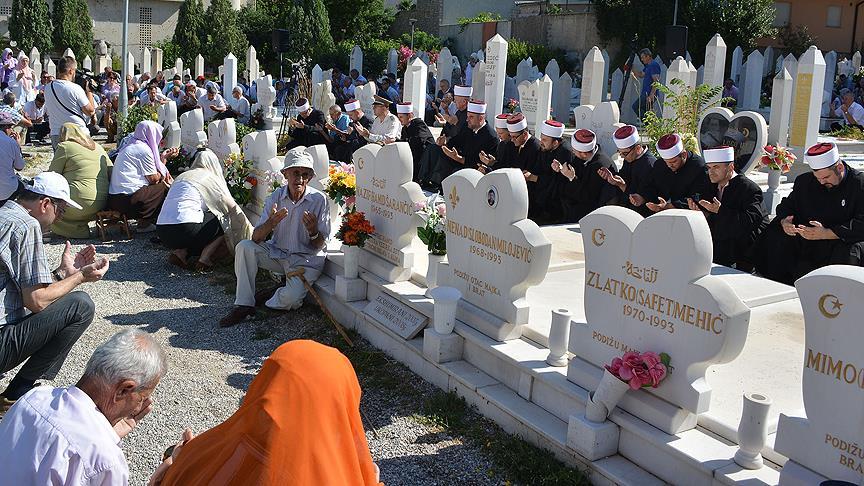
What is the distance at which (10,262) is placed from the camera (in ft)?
15.5

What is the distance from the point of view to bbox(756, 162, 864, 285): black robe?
21.6 feet

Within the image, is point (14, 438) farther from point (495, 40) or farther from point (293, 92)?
point (293, 92)

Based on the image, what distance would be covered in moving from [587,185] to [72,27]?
39087 mm

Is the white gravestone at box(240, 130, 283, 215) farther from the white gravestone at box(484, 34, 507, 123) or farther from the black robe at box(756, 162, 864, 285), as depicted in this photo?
the black robe at box(756, 162, 864, 285)

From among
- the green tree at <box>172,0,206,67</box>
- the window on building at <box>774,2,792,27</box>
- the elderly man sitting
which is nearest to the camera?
the elderly man sitting

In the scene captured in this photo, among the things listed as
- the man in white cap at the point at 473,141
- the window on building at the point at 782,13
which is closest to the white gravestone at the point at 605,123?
the man in white cap at the point at 473,141

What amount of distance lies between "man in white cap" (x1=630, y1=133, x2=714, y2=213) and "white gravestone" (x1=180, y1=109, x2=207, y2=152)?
7298 mm

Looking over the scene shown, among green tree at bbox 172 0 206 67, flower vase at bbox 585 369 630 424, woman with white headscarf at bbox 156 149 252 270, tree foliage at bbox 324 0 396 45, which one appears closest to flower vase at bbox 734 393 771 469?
flower vase at bbox 585 369 630 424

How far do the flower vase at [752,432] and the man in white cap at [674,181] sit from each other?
12.2 feet

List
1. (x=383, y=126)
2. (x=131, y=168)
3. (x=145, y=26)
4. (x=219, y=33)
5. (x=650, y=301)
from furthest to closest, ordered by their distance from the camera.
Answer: (x=145, y=26) < (x=219, y=33) < (x=383, y=126) < (x=131, y=168) < (x=650, y=301)

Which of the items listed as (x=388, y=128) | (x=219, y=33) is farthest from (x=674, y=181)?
(x=219, y=33)

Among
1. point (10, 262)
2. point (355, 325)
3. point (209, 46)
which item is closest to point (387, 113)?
point (355, 325)

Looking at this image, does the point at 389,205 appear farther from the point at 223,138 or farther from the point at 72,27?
the point at 72,27

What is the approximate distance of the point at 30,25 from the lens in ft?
132
